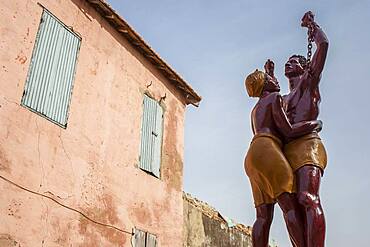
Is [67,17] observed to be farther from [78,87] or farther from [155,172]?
[155,172]

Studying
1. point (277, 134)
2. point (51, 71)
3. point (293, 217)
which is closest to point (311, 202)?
point (293, 217)

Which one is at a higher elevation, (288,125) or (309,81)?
(309,81)

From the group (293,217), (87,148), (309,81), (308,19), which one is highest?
(87,148)

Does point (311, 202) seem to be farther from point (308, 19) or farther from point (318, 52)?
point (308, 19)

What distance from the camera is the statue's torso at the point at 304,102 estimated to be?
4.05 meters

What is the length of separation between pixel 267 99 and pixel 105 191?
18.0 ft

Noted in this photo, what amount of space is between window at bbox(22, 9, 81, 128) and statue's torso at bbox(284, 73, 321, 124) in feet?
15.6

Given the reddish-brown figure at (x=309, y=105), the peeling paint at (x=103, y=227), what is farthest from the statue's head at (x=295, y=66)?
the peeling paint at (x=103, y=227)

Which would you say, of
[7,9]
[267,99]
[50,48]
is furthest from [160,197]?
[267,99]

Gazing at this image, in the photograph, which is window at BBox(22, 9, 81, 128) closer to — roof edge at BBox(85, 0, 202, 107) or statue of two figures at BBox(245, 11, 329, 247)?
roof edge at BBox(85, 0, 202, 107)

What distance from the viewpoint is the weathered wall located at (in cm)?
1145

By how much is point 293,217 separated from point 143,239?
6.42m

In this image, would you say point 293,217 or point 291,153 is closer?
point 293,217

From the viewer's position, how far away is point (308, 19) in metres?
4.28
